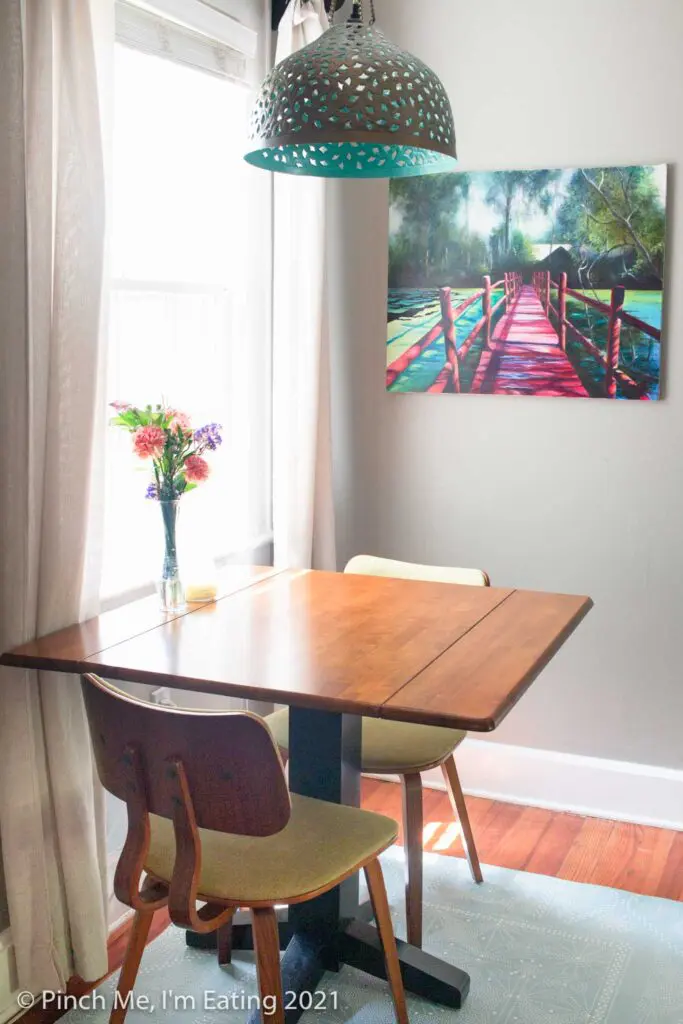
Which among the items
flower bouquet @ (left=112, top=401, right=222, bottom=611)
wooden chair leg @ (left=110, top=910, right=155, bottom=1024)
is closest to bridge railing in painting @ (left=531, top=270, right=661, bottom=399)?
flower bouquet @ (left=112, top=401, right=222, bottom=611)

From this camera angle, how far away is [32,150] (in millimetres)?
2250

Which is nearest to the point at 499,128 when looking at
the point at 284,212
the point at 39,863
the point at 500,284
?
→ the point at 500,284

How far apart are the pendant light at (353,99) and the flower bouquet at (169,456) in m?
0.74

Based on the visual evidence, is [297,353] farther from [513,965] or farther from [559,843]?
Answer: [513,965]

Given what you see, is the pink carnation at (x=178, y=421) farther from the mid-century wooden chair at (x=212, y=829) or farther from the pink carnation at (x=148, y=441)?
the mid-century wooden chair at (x=212, y=829)

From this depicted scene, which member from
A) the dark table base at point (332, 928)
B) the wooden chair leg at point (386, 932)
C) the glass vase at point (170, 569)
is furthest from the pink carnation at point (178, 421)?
the wooden chair leg at point (386, 932)

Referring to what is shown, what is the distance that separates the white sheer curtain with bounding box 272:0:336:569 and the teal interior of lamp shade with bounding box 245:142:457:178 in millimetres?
1133

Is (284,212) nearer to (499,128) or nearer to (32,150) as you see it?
(499,128)

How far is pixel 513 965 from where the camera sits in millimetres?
2674

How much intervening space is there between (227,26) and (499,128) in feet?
2.82

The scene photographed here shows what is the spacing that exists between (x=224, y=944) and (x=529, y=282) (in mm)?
2061

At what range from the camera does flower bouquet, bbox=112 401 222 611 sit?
2.57m

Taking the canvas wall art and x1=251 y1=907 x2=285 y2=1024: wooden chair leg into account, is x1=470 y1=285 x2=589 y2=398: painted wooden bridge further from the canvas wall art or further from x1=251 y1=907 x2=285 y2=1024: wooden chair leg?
x1=251 y1=907 x2=285 y2=1024: wooden chair leg

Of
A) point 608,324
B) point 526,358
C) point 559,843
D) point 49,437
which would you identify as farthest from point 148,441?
point 559,843
